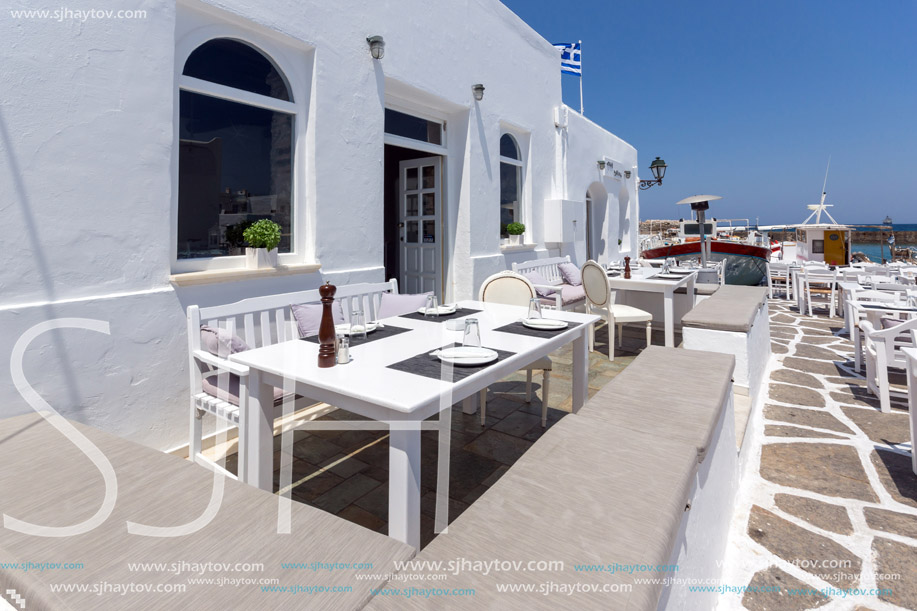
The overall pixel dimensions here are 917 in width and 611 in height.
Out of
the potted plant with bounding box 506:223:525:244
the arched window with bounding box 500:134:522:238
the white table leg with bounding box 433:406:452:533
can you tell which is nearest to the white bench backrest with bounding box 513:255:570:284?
the potted plant with bounding box 506:223:525:244

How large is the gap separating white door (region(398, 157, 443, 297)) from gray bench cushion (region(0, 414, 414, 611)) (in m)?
4.60

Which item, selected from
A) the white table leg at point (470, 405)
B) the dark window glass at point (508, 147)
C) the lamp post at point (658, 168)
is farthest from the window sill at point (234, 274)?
the lamp post at point (658, 168)

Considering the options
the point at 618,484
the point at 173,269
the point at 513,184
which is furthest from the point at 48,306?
the point at 513,184

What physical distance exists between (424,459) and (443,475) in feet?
0.93

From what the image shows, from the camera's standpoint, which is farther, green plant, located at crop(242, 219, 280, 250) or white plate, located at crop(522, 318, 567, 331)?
green plant, located at crop(242, 219, 280, 250)

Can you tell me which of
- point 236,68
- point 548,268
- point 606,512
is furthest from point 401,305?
point 548,268

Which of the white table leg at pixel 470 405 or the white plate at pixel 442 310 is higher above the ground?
the white plate at pixel 442 310

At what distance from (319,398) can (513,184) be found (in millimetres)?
5871

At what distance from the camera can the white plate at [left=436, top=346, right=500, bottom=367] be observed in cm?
180

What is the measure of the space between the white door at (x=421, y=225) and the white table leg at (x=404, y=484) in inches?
174

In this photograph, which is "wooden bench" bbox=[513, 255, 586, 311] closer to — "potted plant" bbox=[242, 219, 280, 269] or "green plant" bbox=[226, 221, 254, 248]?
"potted plant" bbox=[242, 219, 280, 269]

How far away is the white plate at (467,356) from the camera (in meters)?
1.80

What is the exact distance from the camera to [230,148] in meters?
3.21

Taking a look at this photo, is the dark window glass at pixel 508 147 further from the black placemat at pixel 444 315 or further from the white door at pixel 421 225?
the black placemat at pixel 444 315
